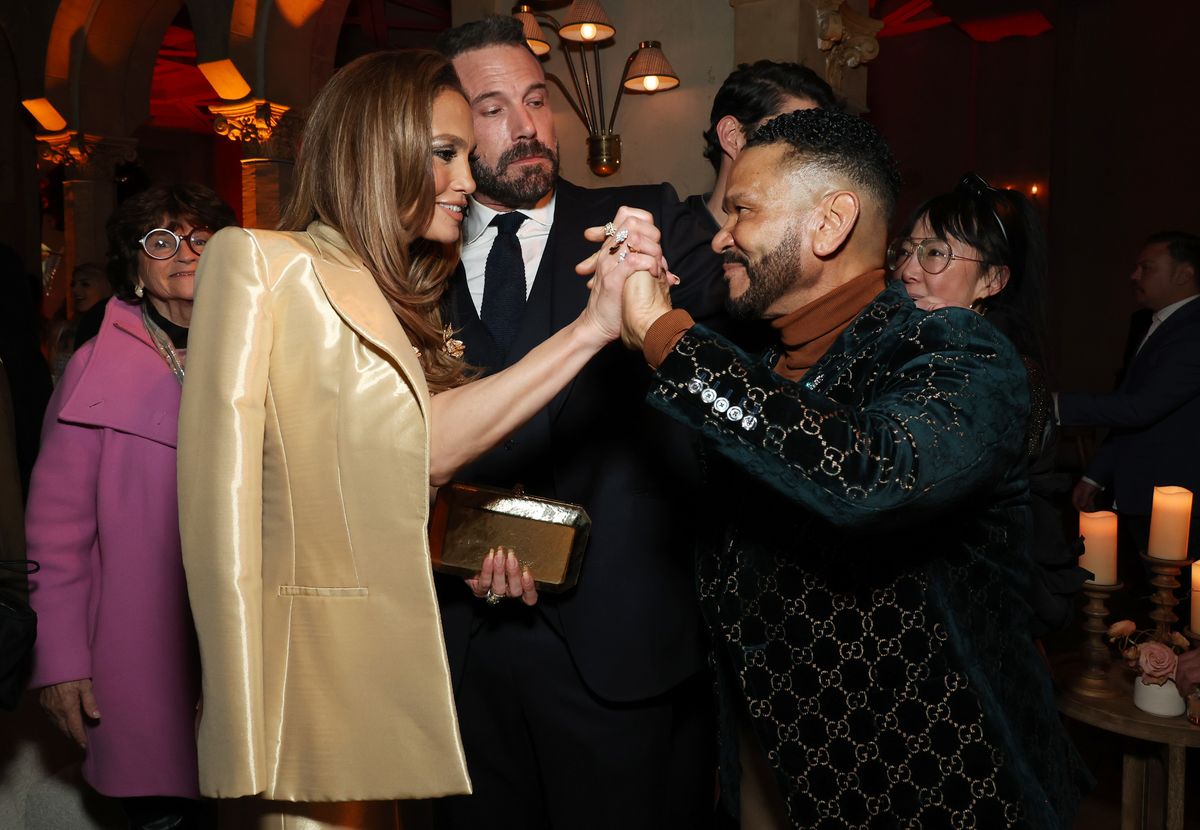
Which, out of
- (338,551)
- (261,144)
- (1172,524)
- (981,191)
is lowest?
(1172,524)

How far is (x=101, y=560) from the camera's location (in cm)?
219

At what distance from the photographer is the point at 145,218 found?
2.44 meters

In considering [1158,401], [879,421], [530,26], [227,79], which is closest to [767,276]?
[879,421]

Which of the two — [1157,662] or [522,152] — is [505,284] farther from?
[1157,662]

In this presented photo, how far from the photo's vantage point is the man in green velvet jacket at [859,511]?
1.19 metres

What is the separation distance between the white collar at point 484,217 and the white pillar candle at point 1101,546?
1689 millimetres

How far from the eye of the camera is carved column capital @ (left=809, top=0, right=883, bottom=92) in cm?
462

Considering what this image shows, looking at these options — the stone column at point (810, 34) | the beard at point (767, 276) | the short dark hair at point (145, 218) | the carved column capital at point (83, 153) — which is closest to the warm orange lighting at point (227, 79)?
the carved column capital at point (83, 153)

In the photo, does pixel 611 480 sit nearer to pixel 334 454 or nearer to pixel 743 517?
pixel 743 517

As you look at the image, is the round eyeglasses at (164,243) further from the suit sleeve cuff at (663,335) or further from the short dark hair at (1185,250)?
the short dark hair at (1185,250)

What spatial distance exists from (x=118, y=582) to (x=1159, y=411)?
358 cm

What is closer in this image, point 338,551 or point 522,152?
point 338,551

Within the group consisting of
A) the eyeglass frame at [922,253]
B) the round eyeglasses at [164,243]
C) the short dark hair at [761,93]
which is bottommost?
the eyeglass frame at [922,253]

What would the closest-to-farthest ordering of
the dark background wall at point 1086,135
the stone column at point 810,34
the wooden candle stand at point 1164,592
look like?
the wooden candle stand at point 1164,592
the stone column at point 810,34
the dark background wall at point 1086,135
